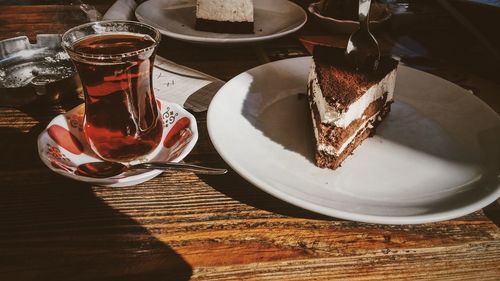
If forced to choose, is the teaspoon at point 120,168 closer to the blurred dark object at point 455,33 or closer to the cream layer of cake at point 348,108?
the cream layer of cake at point 348,108

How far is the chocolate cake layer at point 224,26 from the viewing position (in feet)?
7.52

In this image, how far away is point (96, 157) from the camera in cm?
112

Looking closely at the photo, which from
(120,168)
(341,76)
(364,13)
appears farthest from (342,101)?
(120,168)

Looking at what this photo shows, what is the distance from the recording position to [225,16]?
7.50 ft

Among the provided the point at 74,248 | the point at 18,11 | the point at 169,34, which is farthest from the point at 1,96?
the point at 18,11

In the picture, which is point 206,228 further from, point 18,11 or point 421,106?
point 18,11

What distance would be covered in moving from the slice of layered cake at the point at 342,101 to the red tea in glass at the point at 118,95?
58 centimetres

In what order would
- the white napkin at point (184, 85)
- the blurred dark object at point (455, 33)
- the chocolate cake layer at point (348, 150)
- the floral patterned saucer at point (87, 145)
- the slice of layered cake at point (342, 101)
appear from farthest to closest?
the blurred dark object at point (455, 33), the white napkin at point (184, 85), the slice of layered cake at point (342, 101), the chocolate cake layer at point (348, 150), the floral patterned saucer at point (87, 145)

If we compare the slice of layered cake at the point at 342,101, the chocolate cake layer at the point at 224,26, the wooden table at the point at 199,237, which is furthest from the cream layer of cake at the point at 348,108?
the chocolate cake layer at the point at 224,26

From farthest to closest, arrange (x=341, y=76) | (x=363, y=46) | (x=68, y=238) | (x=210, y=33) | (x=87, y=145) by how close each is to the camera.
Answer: (x=210, y=33) < (x=363, y=46) < (x=341, y=76) < (x=87, y=145) < (x=68, y=238)

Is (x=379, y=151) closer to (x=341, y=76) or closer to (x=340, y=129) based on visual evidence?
(x=340, y=129)

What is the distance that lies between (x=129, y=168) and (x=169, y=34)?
1128mm

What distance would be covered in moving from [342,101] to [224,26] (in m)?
1.18

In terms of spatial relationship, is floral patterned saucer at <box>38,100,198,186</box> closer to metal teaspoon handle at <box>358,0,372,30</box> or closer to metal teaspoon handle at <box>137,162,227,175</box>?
metal teaspoon handle at <box>137,162,227,175</box>
